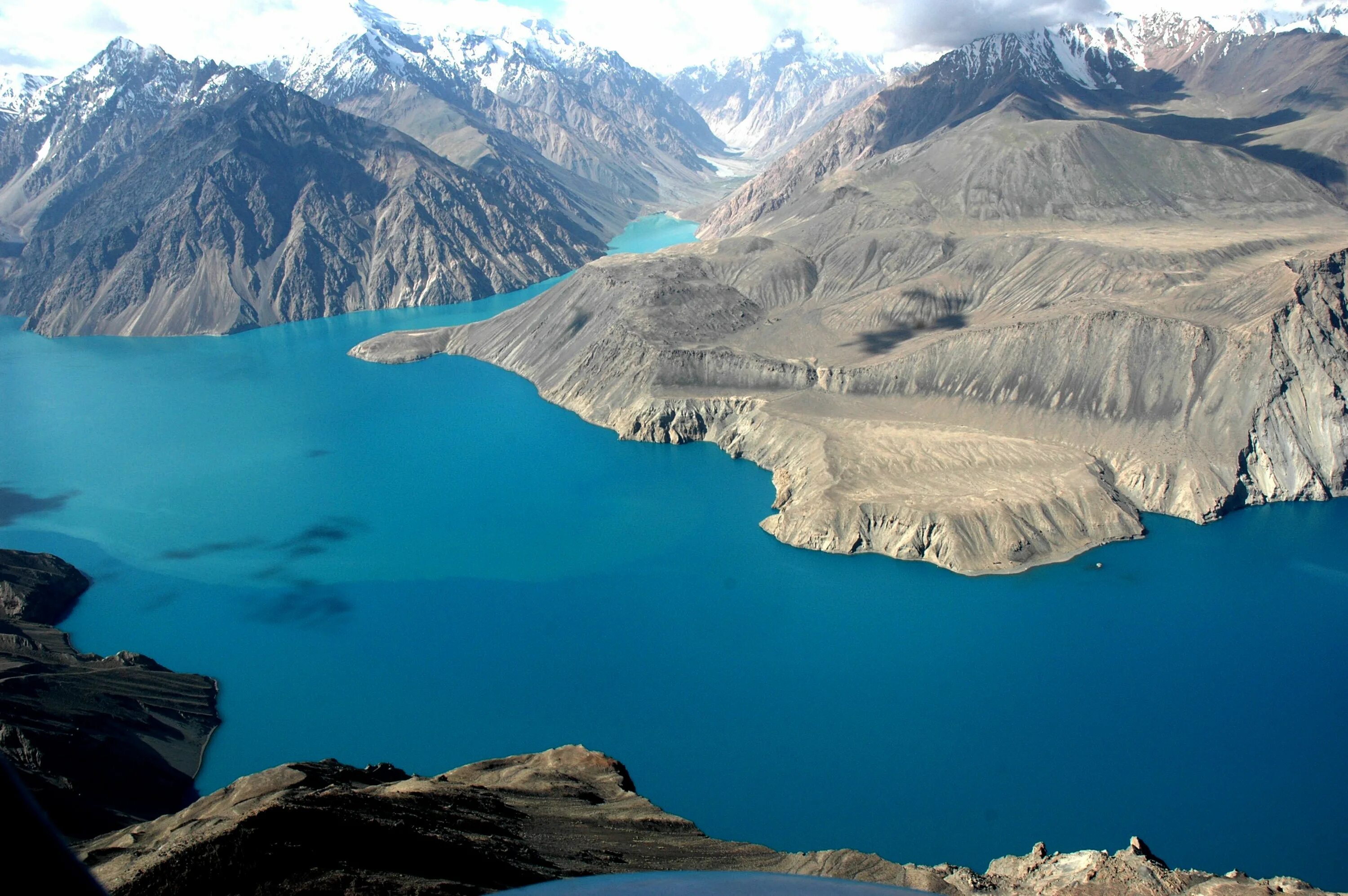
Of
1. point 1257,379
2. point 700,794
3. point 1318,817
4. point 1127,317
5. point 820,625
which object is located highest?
point 1127,317

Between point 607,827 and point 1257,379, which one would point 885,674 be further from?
point 1257,379

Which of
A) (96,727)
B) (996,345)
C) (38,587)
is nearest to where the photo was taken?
(96,727)

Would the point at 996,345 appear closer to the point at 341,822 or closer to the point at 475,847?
the point at 475,847

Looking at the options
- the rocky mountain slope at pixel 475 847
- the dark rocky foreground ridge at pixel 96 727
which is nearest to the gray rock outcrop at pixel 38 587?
the dark rocky foreground ridge at pixel 96 727

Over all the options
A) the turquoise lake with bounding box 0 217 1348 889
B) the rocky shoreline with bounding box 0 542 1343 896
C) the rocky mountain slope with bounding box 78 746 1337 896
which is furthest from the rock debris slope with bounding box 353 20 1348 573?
the rocky shoreline with bounding box 0 542 1343 896

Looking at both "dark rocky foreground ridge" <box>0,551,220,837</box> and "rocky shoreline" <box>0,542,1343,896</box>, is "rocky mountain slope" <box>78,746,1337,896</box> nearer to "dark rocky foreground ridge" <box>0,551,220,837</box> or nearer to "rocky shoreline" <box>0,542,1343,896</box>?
"rocky shoreline" <box>0,542,1343,896</box>

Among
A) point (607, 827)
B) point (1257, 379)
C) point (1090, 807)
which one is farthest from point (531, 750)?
point (1257, 379)

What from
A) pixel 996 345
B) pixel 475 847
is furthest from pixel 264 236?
pixel 475 847
